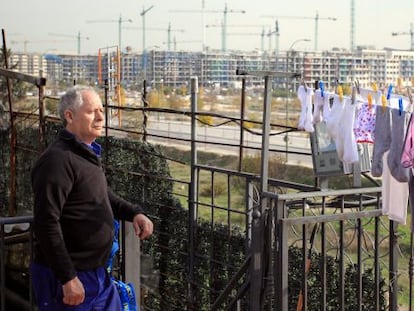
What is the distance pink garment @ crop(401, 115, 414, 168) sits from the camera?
10.7 ft

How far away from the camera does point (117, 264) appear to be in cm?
323

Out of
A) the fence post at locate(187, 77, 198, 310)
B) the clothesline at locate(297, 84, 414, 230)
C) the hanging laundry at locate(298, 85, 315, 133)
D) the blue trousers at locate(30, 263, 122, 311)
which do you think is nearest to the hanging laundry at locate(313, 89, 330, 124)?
the clothesline at locate(297, 84, 414, 230)

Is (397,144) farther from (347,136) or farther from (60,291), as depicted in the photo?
(60,291)

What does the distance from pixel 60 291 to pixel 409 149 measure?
1.71 m

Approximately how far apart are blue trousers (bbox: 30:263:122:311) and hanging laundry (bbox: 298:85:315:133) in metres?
2.85

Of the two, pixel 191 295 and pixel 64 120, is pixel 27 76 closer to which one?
pixel 191 295

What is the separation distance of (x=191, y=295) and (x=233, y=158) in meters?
25.5

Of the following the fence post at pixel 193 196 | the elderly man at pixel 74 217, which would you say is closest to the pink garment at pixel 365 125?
the elderly man at pixel 74 217

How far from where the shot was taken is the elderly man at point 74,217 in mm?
2402

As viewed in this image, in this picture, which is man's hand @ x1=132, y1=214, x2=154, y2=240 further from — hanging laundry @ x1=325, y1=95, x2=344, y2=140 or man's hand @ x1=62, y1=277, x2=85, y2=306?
hanging laundry @ x1=325, y1=95, x2=344, y2=140

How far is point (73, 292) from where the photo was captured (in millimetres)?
2428

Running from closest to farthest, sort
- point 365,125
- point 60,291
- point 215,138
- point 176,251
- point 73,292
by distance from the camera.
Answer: point 73,292 < point 60,291 < point 365,125 < point 176,251 < point 215,138

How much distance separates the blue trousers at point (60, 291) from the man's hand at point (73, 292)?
8 cm

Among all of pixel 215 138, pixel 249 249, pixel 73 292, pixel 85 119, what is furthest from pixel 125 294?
pixel 215 138
